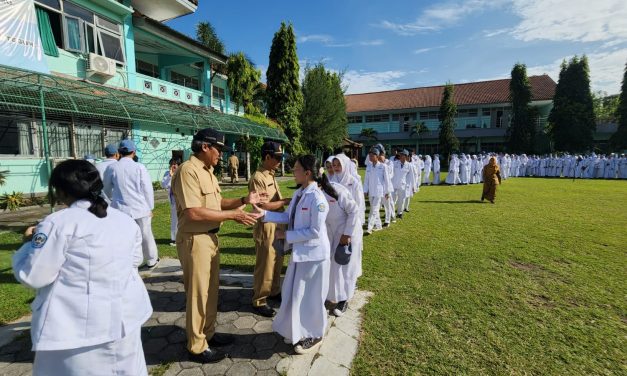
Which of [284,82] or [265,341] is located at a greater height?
[284,82]

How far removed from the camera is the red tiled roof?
3575cm

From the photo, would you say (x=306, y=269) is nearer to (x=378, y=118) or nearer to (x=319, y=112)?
(x=319, y=112)

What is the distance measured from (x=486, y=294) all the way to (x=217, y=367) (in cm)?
356

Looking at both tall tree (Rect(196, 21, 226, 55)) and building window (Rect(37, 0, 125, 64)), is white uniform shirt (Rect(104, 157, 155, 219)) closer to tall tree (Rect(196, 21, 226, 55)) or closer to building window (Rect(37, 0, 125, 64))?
building window (Rect(37, 0, 125, 64))

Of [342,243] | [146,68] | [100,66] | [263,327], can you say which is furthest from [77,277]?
[146,68]

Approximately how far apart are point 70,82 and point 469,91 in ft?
133

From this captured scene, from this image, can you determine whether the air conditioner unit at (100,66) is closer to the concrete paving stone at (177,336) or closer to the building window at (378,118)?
the concrete paving stone at (177,336)

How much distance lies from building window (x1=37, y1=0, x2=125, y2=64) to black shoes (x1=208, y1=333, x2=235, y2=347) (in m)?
12.8

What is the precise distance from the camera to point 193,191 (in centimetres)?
258

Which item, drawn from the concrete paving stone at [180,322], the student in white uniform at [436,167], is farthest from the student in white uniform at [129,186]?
the student in white uniform at [436,167]

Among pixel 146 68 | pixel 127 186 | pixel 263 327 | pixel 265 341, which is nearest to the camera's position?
pixel 265 341

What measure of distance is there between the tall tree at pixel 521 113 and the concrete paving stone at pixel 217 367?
37.2 meters

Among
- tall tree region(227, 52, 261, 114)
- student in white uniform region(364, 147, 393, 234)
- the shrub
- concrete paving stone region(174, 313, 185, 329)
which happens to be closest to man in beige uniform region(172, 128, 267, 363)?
concrete paving stone region(174, 313, 185, 329)

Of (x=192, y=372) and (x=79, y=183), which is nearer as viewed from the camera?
(x=79, y=183)
